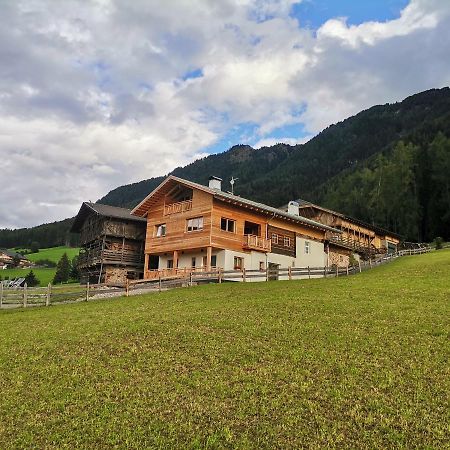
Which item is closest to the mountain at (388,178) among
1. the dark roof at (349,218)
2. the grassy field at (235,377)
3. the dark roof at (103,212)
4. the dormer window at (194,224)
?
the dark roof at (349,218)

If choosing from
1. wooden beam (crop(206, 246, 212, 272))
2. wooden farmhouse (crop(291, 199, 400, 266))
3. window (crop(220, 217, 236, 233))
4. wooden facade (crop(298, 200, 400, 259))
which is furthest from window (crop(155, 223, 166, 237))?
wooden facade (crop(298, 200, 400, 259))

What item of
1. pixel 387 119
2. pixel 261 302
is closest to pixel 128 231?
pixel 261 302

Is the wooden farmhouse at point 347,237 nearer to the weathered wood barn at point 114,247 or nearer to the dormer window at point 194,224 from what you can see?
the dormer window at point 194,224

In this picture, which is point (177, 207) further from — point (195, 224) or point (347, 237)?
point (347, 237)

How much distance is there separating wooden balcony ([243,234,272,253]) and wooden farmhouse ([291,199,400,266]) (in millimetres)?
11661

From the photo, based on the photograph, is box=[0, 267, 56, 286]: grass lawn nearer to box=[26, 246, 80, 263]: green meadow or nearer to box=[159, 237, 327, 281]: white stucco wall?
box=[26, 246, 80, 263]: green meadow

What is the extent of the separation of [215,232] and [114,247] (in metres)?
18.0

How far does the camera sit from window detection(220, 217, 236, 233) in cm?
3834

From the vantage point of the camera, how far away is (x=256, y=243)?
131 feet

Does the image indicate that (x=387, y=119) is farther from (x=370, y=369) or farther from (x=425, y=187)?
(x=370, y=369)

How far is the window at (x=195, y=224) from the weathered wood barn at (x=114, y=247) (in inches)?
529

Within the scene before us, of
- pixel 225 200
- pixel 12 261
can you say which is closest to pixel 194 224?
pixel 225 200

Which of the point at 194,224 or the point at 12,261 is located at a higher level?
the point at 194,224

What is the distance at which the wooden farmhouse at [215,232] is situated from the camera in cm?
3762
